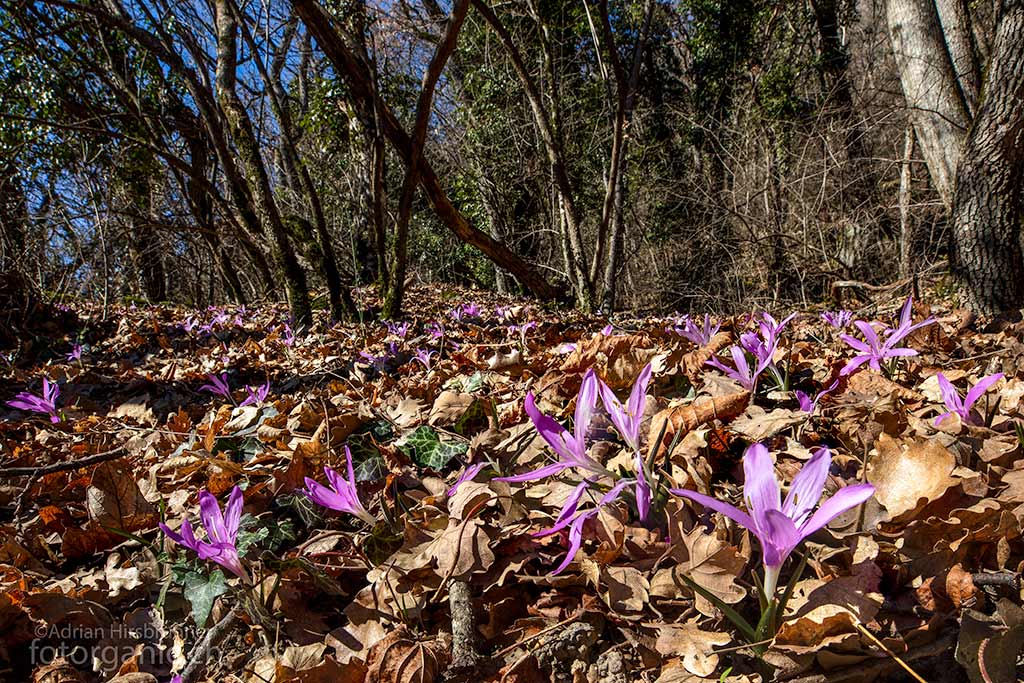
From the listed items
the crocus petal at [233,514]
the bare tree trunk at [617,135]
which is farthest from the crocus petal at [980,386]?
the bare tree trunk at [617,135]

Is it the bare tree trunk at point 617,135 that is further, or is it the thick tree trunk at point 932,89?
the thick tree trunk at point 932,89

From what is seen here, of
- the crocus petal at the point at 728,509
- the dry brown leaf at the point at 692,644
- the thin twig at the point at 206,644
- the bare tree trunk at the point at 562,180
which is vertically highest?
the bare tree trunk at the point at 562,180

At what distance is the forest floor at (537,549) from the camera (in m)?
0.72

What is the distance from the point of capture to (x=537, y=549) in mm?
939

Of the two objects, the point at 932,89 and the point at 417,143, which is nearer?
the point at 417,143

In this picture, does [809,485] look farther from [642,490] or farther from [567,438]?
[567,438]

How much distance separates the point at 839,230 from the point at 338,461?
8.41m

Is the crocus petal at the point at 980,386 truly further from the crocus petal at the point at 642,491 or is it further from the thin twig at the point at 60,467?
the thin twig at the point at 60,467

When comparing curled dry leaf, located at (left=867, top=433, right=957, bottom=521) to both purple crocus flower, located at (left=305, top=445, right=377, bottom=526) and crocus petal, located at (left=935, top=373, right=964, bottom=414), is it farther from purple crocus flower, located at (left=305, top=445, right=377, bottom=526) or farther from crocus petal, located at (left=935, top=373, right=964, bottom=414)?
purple crocus flower, located at (left=305, top=445, right=377, bottom=526)

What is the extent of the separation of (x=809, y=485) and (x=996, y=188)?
3931 mm

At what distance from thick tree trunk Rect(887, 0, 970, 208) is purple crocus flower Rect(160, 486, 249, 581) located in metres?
6.52

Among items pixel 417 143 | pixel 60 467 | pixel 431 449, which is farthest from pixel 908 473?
pixel 417 143

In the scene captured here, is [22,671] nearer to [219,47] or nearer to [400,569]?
[400,569]

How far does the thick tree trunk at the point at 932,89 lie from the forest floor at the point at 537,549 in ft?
17.0
